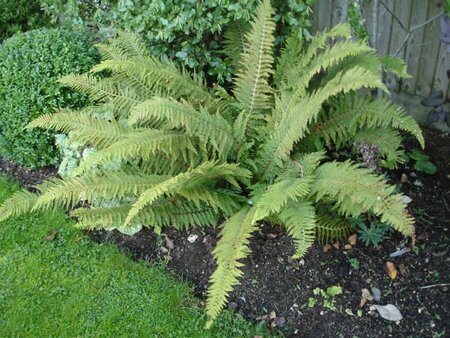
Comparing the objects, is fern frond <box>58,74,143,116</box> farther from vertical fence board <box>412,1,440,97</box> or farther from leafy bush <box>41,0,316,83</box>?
vertical fence board <box>412,1,440,97</box>

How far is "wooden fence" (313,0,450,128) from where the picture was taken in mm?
3812

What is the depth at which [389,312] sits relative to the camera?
2.77m

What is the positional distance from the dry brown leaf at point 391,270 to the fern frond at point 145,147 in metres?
1.32

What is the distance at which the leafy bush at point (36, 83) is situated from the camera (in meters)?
3.89

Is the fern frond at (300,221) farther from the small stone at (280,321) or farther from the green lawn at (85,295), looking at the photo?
the green lawn at (85,295)

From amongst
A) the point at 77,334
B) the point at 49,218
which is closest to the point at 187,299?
the point at 77,334

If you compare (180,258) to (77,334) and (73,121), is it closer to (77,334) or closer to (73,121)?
(77,334)

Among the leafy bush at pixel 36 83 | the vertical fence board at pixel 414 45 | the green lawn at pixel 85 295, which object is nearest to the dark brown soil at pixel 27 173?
the leafy bush at pixel 36 83

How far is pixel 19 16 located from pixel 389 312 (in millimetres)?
4848

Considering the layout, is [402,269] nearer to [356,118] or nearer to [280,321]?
[280,321]

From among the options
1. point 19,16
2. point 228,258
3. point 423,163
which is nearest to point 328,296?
point 228,258

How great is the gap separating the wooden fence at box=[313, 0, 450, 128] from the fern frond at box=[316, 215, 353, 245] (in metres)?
1.40

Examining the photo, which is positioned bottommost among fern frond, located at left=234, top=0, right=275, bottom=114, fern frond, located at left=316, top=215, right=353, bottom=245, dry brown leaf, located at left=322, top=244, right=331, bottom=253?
dry brown leaf, located at left=322, top=244, right=331, bottom=253

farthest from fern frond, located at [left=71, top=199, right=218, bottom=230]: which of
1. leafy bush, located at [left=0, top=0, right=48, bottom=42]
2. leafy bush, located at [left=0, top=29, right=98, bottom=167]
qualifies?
leafy bush, located at [left=0, top=0, right=48, bottom=42]
